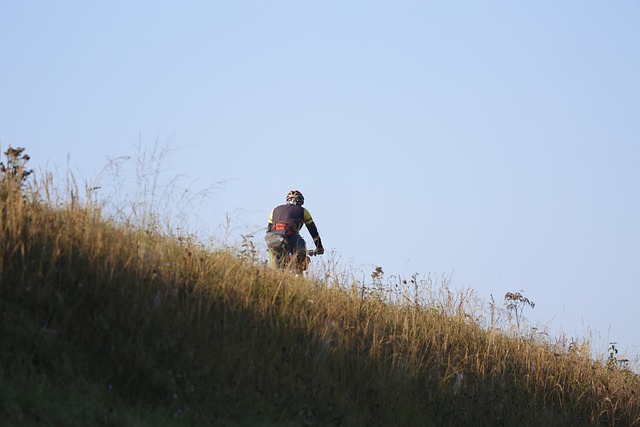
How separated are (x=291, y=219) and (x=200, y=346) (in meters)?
6.64

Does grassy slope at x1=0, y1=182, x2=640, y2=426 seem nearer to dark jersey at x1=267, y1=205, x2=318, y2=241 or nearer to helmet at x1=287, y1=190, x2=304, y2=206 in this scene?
dark jersey at x1=267, y1=205, x2=318, y2=241

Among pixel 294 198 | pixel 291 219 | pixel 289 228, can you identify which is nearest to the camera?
pixel 289 228

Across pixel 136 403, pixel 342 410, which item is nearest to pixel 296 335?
pixel 342 410

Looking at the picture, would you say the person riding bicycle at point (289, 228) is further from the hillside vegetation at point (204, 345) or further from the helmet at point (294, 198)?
the hillside vegetation at point (204, 345)

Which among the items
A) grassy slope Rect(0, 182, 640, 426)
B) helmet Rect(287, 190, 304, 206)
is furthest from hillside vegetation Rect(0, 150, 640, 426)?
helmet Rect(287, 190, 304, 206)

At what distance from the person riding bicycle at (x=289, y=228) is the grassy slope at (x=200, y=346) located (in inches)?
134

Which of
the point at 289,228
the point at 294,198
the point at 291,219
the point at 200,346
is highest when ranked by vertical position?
the point at 294,198

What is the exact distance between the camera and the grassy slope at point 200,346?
6047mm

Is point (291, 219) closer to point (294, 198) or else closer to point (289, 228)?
point (289, 228)

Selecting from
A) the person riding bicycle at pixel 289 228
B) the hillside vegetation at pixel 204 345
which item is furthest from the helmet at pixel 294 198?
the hillside vegetation at pixel 204 345

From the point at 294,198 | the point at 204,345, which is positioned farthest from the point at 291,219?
the point at 204,345

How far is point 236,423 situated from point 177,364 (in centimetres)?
79

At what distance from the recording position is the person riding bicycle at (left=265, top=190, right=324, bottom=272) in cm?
1325

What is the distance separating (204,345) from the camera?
23.1ft
